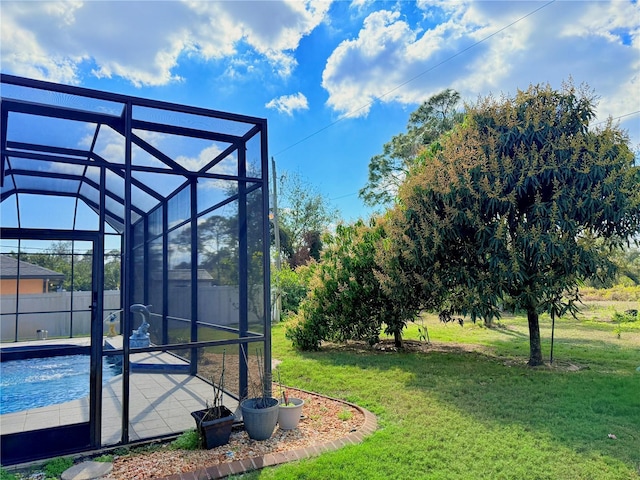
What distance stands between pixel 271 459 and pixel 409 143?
59.4ft

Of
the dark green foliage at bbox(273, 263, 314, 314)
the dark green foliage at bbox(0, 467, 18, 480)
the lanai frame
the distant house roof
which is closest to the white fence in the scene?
the lanai frame

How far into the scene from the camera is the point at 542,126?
20.5 ft

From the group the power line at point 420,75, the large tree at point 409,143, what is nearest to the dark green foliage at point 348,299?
the power line at point 420,75

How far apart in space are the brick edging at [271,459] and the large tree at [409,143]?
14628mm

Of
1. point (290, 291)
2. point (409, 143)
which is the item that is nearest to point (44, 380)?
point (290, 291)

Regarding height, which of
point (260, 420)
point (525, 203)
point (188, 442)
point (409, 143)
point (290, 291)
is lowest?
point (188, 442)

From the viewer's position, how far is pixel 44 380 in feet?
16.6

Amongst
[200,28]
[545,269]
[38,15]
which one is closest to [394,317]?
[545,269]

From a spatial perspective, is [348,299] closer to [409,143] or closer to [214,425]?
[214,425]

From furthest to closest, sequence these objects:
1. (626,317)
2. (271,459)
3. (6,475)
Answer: (626,317), (271,459), (6,475)

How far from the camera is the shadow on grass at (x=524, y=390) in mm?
3889

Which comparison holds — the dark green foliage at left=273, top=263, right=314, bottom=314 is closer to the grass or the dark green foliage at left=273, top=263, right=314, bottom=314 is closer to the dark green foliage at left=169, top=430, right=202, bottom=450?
A: the grass

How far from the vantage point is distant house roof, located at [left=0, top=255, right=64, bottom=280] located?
4480 millimetres

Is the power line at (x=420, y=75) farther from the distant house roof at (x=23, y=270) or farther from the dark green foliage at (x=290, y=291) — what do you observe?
the distant house roof at (x=23, y=270)
